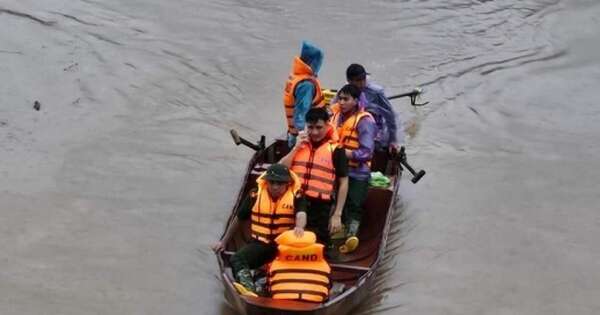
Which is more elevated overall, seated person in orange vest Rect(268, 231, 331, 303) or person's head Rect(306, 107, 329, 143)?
person's head Rect(306, 107, 329, 143)

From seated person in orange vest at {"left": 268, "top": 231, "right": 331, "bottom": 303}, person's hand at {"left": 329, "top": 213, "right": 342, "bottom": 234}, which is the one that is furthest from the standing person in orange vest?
seated person in orange vest at {"left": 268, "top": 231, "right": 331, "bottom": 303}

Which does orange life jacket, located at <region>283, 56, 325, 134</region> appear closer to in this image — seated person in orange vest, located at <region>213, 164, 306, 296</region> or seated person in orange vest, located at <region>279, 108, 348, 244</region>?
seated person in orange vest, located at <region>279, 108, 348, 244</region>

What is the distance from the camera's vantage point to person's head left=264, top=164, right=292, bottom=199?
7.48 m

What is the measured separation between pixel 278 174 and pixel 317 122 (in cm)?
67

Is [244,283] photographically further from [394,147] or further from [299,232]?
[394,147]

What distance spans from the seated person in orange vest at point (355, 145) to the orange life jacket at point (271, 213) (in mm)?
1043

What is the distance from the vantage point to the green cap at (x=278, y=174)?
747 centimetres

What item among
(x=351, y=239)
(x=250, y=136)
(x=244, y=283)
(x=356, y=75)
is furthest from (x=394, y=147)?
(x=244, y=283)

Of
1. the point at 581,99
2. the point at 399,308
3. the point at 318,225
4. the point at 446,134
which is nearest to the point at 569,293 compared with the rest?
the point at 399,308

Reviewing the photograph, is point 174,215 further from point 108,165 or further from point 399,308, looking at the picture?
point 399,308

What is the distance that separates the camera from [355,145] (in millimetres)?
8688

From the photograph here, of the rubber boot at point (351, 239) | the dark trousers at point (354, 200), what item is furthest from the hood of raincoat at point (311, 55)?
the rubber boot at point (351, 239)

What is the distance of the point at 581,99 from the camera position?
43.7 ft

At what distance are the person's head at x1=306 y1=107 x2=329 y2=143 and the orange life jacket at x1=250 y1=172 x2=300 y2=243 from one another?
51 centimetres
